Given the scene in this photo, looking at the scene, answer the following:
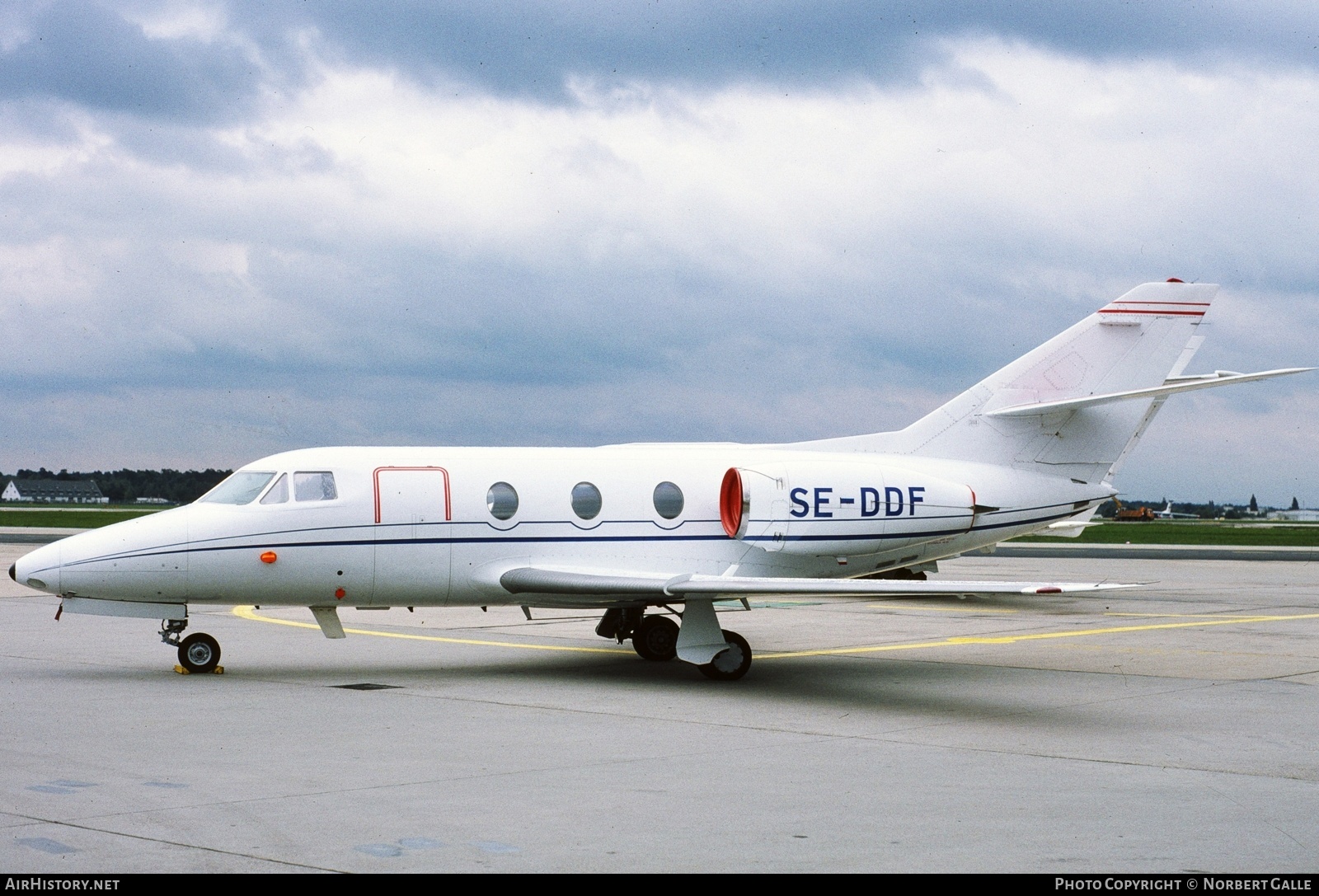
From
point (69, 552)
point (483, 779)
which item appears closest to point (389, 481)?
point (69, 552)

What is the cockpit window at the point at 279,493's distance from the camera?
15328 millimetres

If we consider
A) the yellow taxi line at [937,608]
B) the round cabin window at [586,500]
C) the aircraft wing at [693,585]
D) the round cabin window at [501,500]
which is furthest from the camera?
the yellow taxi line at [937,608]

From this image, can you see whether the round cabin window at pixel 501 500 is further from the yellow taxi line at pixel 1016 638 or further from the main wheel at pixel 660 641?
the yellow taxi line at pixel 1016 638

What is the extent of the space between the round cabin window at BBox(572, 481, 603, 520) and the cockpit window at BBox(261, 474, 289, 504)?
3.28 m

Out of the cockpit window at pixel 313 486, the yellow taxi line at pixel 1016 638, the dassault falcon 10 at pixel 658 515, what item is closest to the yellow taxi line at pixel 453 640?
the dassault falcon 10 at pixel 658 515

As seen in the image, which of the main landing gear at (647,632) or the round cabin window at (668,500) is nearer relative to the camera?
the round cabin window at (668,500)

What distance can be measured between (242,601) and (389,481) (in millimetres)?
2093

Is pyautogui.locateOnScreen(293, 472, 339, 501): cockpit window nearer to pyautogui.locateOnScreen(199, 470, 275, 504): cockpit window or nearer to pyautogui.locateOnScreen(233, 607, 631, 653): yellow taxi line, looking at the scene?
pyautogui.locateOnScreen(199, 470, 275, 504): cockpit window

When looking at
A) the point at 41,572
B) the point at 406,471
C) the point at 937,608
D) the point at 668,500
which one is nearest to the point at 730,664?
the point at 668,500

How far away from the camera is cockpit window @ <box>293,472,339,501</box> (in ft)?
50.6

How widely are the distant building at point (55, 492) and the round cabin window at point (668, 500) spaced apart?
174m

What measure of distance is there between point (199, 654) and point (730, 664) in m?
6.03

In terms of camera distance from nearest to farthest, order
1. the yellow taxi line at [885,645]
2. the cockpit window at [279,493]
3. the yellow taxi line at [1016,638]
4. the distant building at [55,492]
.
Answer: the cockpit window at [279,493] < the yellow taxi line at [1016,638] < the yellow taxi line at [885,645] < the distant building at [55,492]

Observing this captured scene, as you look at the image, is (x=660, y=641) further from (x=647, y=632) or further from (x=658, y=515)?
(x=658, y=515)
